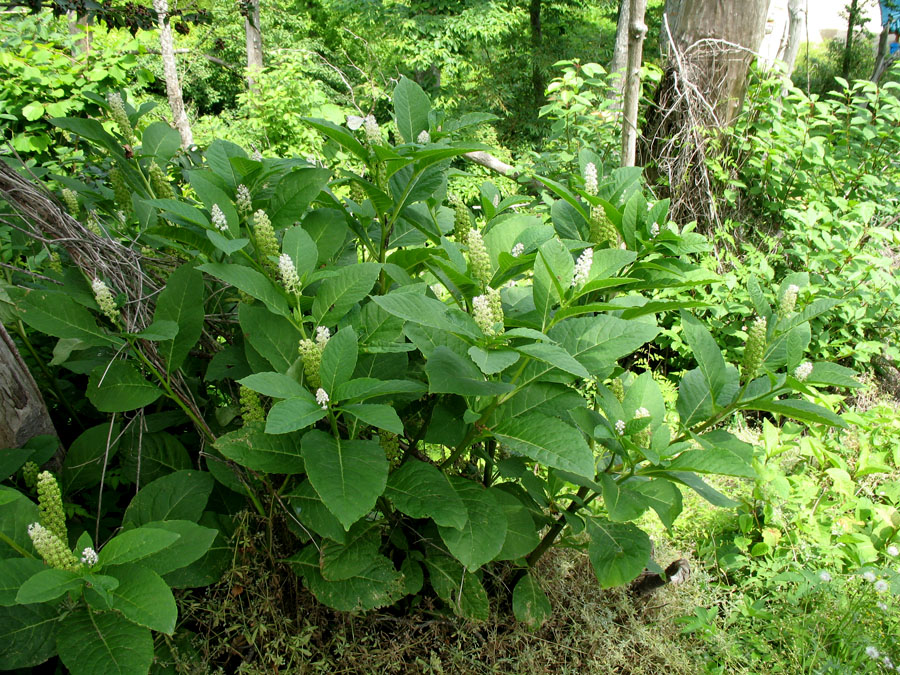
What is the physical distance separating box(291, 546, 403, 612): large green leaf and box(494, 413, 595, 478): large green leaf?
0.50 m

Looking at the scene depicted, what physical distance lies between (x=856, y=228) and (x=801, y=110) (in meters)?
1.06

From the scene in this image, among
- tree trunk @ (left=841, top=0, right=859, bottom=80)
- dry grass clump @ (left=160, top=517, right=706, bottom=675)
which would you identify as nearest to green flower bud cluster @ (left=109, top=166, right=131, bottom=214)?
dry grass clump @ (left=160, top=517, right=706, bottom=675)

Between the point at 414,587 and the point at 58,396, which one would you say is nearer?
the point at 414,587

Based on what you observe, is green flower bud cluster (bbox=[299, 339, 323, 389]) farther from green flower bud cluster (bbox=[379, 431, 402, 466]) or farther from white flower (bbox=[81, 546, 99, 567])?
white flower (bbox=[81, 546, 99, 567])

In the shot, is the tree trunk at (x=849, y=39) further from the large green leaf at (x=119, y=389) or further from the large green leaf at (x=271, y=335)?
the large green leaf at (x=119, y=389)

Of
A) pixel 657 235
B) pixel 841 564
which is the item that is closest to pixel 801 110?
pixel 841 564

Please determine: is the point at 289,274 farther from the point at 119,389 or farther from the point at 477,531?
the point at 477,531

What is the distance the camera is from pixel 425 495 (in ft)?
3.87

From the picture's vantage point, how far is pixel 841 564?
250 cm

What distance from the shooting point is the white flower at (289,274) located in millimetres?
1039

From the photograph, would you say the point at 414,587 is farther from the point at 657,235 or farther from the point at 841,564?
the point at 841,564

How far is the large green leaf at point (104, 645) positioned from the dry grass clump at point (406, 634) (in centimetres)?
29

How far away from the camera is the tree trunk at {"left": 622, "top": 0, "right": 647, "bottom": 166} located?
9.59 ft

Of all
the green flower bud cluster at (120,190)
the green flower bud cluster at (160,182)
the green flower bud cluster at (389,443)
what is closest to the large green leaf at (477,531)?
the green flower bud cluster at (389,443)
